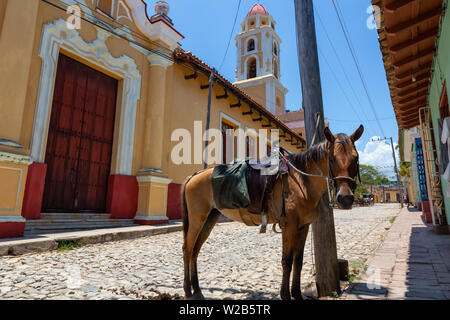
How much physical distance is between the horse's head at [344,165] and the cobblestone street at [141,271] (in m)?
1.38

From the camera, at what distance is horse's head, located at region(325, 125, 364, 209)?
224cm

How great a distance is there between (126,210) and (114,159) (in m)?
1.55

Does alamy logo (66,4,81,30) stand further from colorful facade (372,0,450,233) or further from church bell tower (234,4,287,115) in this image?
church bell tower (234,4,287,115)

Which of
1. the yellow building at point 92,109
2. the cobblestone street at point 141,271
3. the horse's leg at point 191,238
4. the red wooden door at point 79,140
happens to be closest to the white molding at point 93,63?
the yellow building at point 92,109

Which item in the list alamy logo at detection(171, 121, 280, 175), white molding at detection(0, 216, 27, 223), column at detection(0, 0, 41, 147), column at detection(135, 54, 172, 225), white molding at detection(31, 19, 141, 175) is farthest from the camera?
alamy logo at detection(171, 121, 280, 175)

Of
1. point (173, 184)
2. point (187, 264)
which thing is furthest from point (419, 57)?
point (173, 184)

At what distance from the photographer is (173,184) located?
378 inches

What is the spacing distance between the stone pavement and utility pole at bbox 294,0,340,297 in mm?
266

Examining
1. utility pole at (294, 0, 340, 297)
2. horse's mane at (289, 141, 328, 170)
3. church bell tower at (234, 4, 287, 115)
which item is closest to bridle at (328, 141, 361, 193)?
horse's mane at (289, 141, 328, 170)

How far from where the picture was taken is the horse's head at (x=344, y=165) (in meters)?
2.24

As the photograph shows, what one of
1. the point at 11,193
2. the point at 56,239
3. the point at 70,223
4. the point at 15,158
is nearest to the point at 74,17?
the point at 15,158

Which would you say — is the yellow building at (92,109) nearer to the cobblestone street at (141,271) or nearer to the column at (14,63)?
the column at (14,63)

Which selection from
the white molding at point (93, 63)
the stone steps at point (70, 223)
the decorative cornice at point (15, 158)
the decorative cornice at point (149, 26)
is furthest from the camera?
the decorative cornice at point (149, 26)

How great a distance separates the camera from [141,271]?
3758 mm
